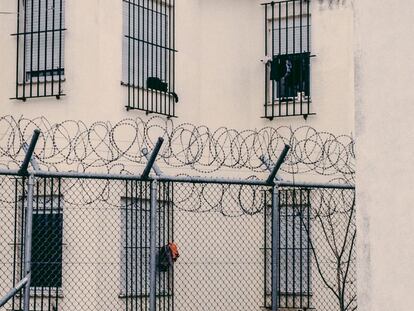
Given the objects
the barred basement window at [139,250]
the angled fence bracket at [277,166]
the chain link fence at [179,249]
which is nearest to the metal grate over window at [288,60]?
the chain link fence at [179,249]

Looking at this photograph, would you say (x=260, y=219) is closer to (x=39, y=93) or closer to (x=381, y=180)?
(x=39, y=93)

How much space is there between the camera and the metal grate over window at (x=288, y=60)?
18625 millimetres

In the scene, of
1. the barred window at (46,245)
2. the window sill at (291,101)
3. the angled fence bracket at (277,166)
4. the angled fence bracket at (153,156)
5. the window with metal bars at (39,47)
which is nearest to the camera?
the angled fence bracket at (153,156)

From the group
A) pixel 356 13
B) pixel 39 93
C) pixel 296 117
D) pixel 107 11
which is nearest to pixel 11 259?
pixel 39 93

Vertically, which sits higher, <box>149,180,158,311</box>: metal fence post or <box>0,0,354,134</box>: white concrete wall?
<box>0,0,354,134</box>: white concrete wall

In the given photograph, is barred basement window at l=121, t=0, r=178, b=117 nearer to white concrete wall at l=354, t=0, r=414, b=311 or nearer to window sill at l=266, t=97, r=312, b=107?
window sill at l=266, t=97, r=312, b=107

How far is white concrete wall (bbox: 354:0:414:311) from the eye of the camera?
6926mm

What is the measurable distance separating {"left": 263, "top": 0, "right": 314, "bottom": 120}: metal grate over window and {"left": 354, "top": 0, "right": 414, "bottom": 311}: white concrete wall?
36.6 ft

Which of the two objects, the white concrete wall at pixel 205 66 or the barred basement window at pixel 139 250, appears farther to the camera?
the white concrete wall at pixel 205 66

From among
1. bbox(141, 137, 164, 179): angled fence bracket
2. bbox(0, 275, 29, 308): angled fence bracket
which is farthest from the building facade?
bbox(0, 275, 29, 308): angled fence bracket

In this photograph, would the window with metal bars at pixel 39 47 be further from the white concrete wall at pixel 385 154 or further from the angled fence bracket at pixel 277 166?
the white concrete wall at pixel 385 154

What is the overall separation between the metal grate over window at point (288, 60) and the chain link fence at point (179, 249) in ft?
5.66

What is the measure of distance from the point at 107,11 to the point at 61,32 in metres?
0.82

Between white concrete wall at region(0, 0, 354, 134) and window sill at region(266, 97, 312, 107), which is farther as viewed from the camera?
window sill at region(266, 97, 312, 107)
